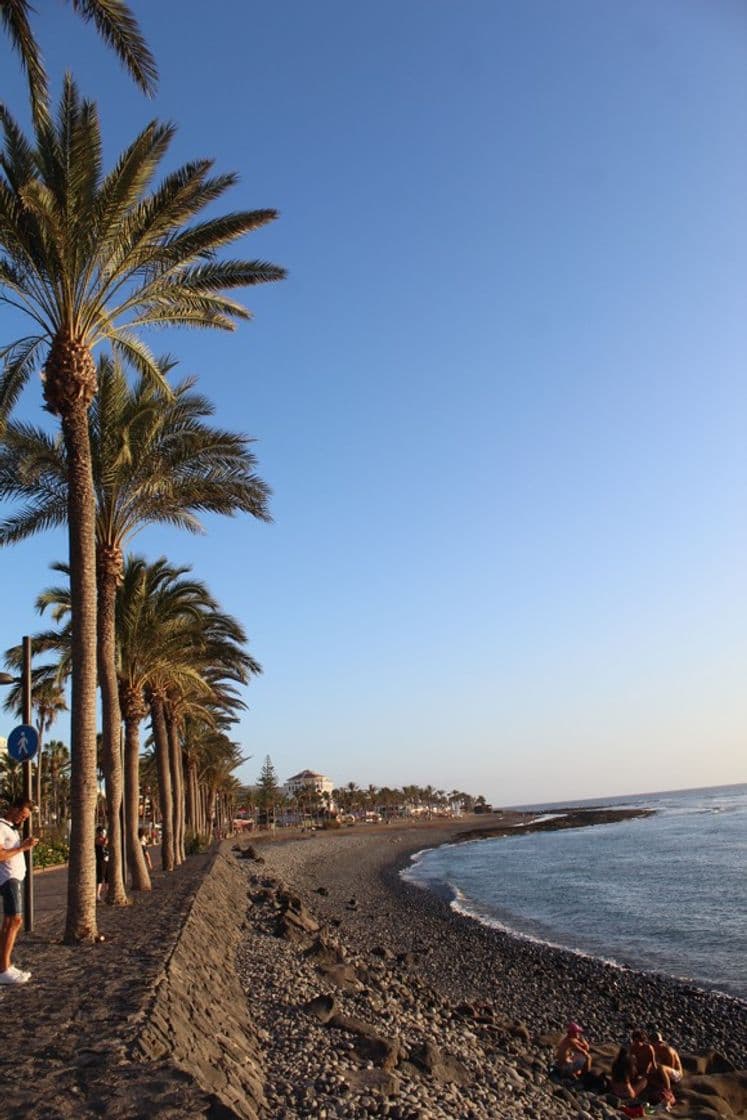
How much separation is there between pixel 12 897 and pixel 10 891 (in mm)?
67

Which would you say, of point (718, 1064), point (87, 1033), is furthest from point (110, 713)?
point (718, 1064)

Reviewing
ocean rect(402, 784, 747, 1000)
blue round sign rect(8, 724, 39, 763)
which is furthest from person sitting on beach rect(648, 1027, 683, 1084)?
blue round sign rect(8, 724, 39, 763)

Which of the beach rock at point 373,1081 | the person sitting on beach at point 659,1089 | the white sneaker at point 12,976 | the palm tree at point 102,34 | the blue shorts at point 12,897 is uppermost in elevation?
the palm tree at point 102,34

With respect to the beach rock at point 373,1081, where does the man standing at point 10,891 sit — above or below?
above

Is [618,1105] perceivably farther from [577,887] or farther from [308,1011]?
[577,887]

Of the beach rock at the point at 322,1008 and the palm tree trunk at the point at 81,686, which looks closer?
the beach rock at the point at 322,1008

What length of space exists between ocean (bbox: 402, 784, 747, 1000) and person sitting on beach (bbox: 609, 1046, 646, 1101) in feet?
26.7

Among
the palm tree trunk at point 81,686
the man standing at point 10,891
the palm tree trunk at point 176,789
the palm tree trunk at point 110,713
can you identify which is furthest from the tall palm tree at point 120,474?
the palm tree trunk at point 176,789

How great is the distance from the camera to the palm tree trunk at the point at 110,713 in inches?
608

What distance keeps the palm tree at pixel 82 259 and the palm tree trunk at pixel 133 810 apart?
A: 27.7 feet

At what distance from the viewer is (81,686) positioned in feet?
38.4

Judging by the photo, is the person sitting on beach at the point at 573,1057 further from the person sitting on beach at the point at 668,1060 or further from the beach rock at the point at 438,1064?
the beach rock at the point at 438,1064

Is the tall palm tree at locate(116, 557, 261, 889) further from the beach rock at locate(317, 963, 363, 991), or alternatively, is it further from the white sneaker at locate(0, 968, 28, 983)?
the white sneaker at locate(0, 968, 28, 983)

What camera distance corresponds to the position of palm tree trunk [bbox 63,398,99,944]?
1144 cm
